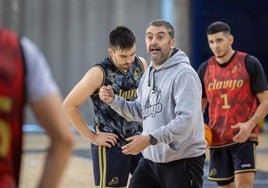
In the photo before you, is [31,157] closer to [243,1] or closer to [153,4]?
[153,4]

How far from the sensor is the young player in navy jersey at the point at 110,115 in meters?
5.69

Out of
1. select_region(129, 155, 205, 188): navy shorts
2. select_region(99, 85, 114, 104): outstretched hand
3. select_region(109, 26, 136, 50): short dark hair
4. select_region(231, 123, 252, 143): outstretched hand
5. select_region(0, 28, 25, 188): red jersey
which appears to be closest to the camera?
select_region(0, 28, 25, 188): red jersey

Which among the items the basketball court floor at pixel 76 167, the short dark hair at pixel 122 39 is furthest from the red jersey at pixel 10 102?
the basketball court floor at pixel 76 167

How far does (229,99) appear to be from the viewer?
6.55m

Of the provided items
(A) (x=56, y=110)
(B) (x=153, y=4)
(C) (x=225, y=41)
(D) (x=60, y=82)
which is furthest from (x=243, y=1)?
(A) (x=56, y=110)

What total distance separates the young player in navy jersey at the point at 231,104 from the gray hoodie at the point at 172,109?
1.63m

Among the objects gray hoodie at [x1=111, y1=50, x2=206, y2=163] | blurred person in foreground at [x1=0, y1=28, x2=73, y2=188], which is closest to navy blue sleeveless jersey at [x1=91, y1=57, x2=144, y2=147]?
gray hoodie at [x1=111, y1=50, x2=206, y2=163]

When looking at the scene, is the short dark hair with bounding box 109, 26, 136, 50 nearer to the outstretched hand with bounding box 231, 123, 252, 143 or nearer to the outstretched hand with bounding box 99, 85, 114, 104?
the outstretched hand with bounding box 99, 85, 114, 104

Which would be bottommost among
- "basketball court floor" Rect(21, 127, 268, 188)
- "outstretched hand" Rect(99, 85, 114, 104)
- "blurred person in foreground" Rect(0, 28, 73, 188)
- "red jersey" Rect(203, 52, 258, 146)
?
"basketball court floor" Rect(21, 127, 268, 188)

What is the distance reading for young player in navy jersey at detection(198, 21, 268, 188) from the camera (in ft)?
21.0

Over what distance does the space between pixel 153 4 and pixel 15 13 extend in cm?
376

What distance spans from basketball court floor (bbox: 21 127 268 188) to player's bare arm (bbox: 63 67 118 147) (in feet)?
2.48

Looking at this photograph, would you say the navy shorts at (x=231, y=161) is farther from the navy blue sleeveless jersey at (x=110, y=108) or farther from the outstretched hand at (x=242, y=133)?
the navy blue sleeveless jersey at (x=110, y=108)

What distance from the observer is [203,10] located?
18312 millimetres
